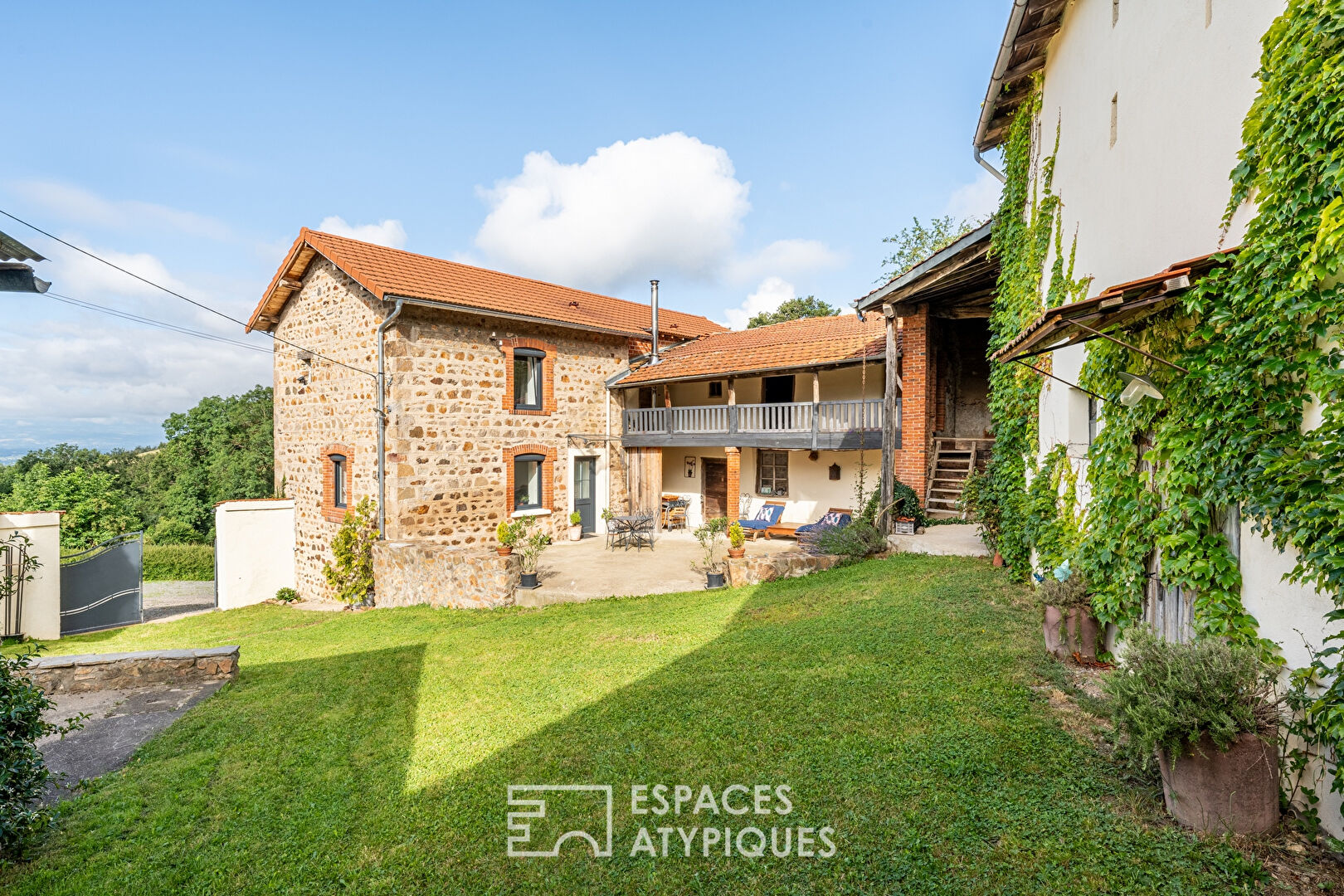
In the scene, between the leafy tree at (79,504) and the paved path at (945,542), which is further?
the leafy tree at (79,504)

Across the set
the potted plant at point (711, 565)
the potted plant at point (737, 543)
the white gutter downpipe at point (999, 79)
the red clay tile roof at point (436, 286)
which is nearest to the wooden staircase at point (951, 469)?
the potted plant at point (711, 565)

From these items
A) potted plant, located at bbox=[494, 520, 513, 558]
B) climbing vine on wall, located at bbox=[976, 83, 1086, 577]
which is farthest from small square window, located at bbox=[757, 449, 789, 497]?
potted plant, located at bbox=[494, 520, 513, 558]

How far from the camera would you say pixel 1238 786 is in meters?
2.74

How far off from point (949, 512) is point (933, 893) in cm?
1177

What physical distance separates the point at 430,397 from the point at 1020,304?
1091 centimetres

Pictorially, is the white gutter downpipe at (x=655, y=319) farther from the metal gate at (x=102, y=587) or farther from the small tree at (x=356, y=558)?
the metal gate at (x=102, y=587)

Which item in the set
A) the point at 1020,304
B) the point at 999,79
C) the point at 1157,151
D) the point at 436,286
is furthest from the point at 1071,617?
the point at 436,286

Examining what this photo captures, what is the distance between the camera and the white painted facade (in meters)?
3.17

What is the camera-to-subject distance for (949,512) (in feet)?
43.7

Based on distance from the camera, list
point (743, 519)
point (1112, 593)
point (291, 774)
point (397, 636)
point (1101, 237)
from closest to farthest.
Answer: point (291, 774)
point (1112, 593)
point (1101, 237)
point (397, 636)
point (743, 519)

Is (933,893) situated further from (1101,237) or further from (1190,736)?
(1101,237)

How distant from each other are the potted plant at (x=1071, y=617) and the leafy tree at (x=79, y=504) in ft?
103

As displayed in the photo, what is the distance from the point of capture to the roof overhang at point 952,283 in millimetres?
9828

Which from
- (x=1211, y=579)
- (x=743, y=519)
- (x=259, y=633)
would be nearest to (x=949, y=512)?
(x=743, y=519)
